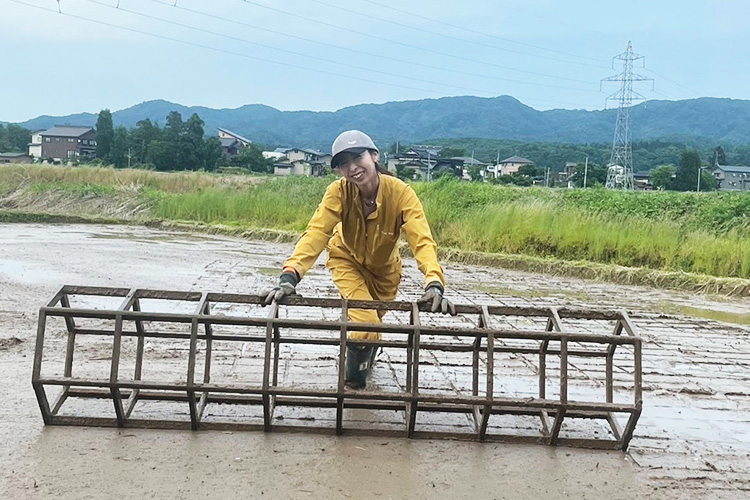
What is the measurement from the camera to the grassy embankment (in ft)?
44.7

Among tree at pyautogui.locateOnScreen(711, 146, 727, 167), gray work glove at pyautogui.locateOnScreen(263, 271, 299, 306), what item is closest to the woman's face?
gray work glove at pyautogui.locateOnScreen(263, 271, 299, 306)

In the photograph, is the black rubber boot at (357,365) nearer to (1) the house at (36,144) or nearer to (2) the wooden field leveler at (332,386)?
(2) the wooden field leveler at (332,386)

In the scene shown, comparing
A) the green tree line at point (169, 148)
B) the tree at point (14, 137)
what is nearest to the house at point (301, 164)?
A: the green tree line at point (169, 148)

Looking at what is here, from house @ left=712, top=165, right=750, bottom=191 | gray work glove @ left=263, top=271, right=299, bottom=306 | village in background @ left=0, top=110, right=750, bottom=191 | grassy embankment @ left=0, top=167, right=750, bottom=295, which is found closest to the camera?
gray work glove @ left=263, top=271, right=299, bottom=306

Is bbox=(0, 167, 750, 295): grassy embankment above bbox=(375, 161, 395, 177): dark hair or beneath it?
beneath

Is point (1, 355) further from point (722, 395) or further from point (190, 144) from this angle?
point (190, 144)

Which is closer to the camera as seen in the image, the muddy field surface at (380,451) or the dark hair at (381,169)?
the muddy field surface at (380,451)

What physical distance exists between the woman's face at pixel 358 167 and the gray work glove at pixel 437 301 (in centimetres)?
82

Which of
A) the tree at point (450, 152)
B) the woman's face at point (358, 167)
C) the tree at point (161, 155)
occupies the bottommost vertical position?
the woman's face at point (358, 167)

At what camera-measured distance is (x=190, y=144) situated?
54.8m

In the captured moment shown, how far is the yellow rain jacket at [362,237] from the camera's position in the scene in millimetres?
5027

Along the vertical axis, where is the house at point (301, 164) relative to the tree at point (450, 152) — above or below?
below

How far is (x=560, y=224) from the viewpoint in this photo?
51.2 feet

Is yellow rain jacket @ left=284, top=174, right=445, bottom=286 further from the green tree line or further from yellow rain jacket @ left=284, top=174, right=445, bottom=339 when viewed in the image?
the green tree line
